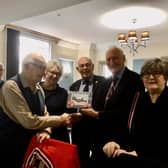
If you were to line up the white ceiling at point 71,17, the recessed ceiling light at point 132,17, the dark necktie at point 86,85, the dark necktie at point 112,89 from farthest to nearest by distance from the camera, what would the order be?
the recessed ceiling light at point 132,17
the white ceiling at point 71,17
the dark necktie at point 86,85
the dark necktie at point 112,89

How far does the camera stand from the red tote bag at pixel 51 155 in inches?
59.0

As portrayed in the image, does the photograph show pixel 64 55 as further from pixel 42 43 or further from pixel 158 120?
pixel 158 120

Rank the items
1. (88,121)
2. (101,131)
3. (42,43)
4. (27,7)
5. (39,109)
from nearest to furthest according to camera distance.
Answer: (39,109) < (101,131) < (88,121) < (27,7) < (42,43)

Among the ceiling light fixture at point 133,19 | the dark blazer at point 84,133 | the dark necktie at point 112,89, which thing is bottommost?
the dark blazer at point 84,133

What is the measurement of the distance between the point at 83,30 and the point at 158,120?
4.91 m

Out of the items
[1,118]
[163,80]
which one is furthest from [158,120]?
[1,118]

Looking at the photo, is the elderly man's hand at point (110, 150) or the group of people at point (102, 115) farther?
the group of people at point (102, 115)

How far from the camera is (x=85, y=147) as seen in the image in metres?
2.48

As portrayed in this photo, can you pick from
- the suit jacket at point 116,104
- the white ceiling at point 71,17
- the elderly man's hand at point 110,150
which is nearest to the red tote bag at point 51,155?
the elderly man's hand at point 110,150

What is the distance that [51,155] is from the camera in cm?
159

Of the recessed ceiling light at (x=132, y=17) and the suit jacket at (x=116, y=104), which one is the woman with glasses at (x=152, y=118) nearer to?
A: the suit jacket at (x=116, y=104)

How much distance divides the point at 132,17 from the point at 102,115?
341 centimetres

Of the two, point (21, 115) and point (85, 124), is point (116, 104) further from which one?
point (21, 115)

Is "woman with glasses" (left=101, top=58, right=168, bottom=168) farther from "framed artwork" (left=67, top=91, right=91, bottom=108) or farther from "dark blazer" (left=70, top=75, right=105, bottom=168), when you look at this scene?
"dark blazer" (left=70, top=75, right=105, bottom=168)
